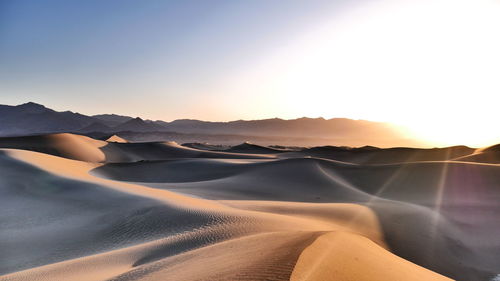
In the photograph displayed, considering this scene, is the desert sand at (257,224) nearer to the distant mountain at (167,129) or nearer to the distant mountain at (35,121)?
the distant mountain at (167,129)

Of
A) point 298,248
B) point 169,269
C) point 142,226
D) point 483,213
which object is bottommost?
point 483,213

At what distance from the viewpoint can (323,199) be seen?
1364 cm

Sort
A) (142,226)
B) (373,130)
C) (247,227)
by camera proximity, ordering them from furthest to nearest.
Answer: (373,130) → (142,226) → (247,227)

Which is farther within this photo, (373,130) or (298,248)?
(373,130)

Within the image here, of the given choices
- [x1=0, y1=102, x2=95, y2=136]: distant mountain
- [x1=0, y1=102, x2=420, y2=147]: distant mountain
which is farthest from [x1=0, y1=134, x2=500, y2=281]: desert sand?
[x1=0, y1=102, x2=95, y2=136]: distant mountain

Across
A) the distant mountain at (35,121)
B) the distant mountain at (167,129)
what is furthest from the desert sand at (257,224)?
the distant mountain at (35,121)

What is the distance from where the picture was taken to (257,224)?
6.04 meters

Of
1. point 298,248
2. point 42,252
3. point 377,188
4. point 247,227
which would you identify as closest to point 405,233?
point 247,227

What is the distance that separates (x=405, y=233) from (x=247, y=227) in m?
4.86

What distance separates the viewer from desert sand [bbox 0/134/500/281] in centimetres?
337

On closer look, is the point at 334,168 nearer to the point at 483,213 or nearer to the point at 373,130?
the point at 483,213

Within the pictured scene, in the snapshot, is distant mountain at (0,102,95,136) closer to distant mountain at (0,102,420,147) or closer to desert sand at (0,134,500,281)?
distant mountain at (0,102,420,147)

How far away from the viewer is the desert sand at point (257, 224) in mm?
3369

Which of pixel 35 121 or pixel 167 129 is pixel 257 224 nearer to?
pixel 167 129
